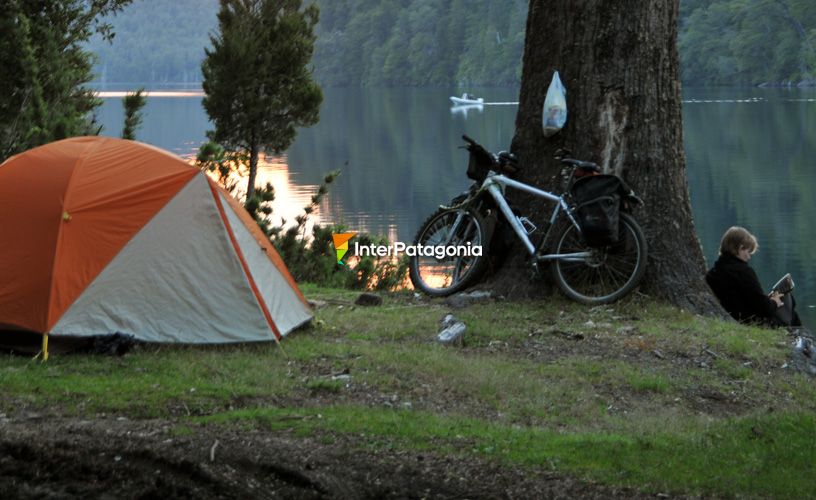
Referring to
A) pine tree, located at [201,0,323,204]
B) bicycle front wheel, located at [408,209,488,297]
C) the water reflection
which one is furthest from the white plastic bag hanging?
the water reflection

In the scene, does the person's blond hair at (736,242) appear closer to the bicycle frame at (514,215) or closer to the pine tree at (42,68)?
the bicycle frame at (514,215)

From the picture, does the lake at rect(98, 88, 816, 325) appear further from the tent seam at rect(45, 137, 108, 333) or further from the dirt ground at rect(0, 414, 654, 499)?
the dirt ground at rect(0, 414, 654, 499)

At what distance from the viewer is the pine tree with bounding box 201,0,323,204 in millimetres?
19469

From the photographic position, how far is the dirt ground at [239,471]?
5.85 metres

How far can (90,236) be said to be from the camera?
9.30 m

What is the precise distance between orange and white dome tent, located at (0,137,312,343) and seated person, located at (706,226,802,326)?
4.01 meters

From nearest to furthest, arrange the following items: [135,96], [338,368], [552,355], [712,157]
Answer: [338,368] < [552,355] < [135,96] < [712,157]

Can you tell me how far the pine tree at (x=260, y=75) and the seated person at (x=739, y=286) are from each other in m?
9.23

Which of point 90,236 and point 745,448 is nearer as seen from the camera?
point 745,448

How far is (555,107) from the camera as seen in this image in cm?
1120

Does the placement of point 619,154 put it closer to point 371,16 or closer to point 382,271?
point 382,271

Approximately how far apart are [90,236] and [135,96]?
6003 millimetres

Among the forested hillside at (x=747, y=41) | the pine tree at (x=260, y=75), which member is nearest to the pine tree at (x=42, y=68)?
the pine tree at (x=260, y=75)

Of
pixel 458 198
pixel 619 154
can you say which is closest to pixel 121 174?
pixel 458 198
